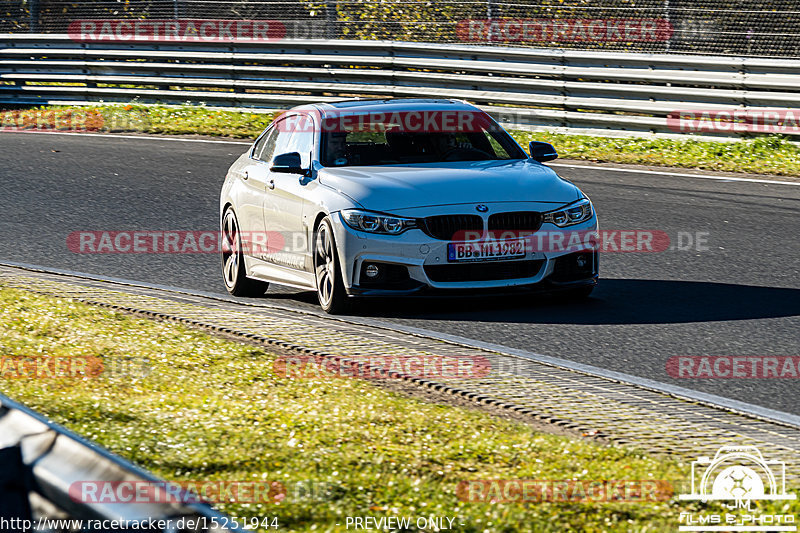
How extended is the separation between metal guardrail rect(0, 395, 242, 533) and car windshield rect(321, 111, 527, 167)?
613 centimetres

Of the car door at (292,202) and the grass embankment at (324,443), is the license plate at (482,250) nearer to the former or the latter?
the car door at (292,202)

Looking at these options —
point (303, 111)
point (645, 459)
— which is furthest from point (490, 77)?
point (645, 459)

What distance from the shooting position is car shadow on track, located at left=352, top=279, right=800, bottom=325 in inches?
321

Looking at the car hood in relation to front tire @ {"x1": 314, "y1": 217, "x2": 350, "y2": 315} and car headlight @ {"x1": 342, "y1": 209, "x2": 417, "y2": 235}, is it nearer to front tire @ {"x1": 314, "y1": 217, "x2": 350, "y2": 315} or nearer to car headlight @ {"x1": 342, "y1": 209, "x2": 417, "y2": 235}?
car headlight @ {"x1": 342, "y1": 209, "x2": 417, "y2": 235}

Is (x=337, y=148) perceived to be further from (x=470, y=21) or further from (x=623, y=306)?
(x=470, y=21)

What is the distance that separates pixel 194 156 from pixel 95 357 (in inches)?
409

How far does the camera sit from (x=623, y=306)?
857 cm

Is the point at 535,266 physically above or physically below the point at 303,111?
below

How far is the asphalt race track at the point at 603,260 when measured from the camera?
7359mm

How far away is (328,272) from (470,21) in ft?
37.0

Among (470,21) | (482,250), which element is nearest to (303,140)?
(482,250)

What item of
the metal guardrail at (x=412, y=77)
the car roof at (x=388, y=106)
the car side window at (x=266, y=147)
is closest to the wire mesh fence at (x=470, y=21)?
the metal guardrail at (x=412, y=77)

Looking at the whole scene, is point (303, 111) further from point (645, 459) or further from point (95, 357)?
point (645, 459)

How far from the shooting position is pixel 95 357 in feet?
21.9
